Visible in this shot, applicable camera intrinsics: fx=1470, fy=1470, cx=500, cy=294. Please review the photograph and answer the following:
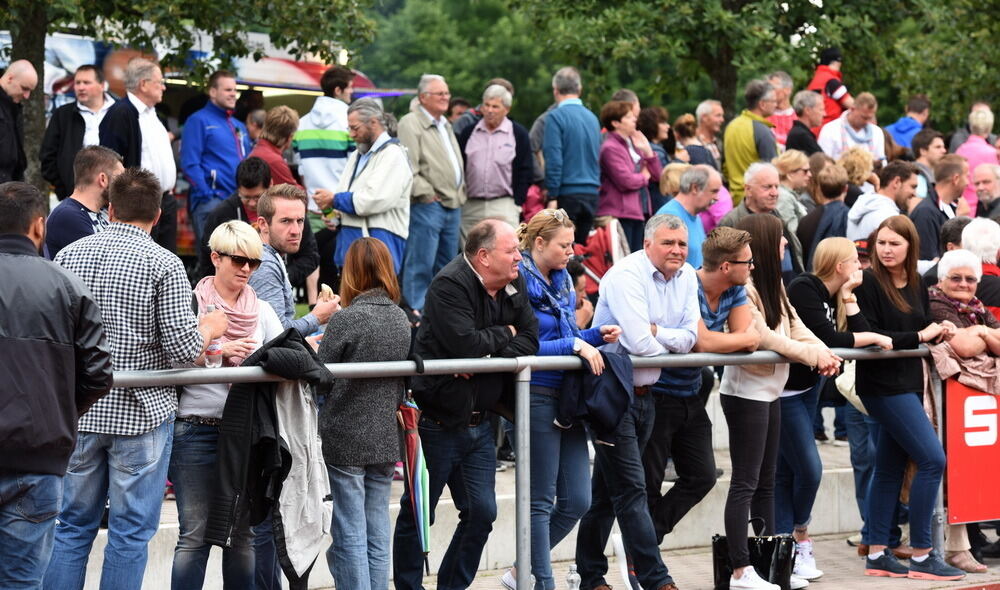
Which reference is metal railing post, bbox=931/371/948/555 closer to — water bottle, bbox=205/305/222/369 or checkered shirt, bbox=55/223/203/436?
water bottle, bbox=205/305/222/369

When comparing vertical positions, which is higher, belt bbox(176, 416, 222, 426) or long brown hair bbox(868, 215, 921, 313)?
long brown hair bbox(868, 215, 921, 313)

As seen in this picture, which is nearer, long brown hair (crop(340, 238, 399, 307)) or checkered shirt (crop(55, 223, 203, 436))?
checkered shirt (crop(55, 223, 203, 436))

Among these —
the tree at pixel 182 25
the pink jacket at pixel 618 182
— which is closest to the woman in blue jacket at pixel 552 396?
the pink jacket at pixel 618 182

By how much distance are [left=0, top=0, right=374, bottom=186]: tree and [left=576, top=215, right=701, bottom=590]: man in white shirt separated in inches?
214

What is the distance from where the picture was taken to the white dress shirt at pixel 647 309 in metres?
7.43

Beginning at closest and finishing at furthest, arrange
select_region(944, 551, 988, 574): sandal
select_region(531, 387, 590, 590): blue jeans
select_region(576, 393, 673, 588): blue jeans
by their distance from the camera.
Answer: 1. select_region(531, 387, 590, 590): blue jeans
2. select_region(576, 393, 673, 588): blue jeans
3. select_region(944, 551, 988, 574): sandal

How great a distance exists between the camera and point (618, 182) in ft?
39.3

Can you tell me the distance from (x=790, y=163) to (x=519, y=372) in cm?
482

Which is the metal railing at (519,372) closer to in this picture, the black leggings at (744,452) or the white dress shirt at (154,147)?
the black leggings at (744,452)

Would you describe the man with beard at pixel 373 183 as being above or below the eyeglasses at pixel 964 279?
above

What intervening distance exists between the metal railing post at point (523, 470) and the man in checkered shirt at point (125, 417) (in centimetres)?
163

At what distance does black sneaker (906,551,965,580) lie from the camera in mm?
8703

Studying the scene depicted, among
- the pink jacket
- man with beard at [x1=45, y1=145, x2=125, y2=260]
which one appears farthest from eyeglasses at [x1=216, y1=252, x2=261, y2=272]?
the pink jacket

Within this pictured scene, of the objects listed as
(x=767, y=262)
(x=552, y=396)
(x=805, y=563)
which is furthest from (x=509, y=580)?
(x=767, y=262)
